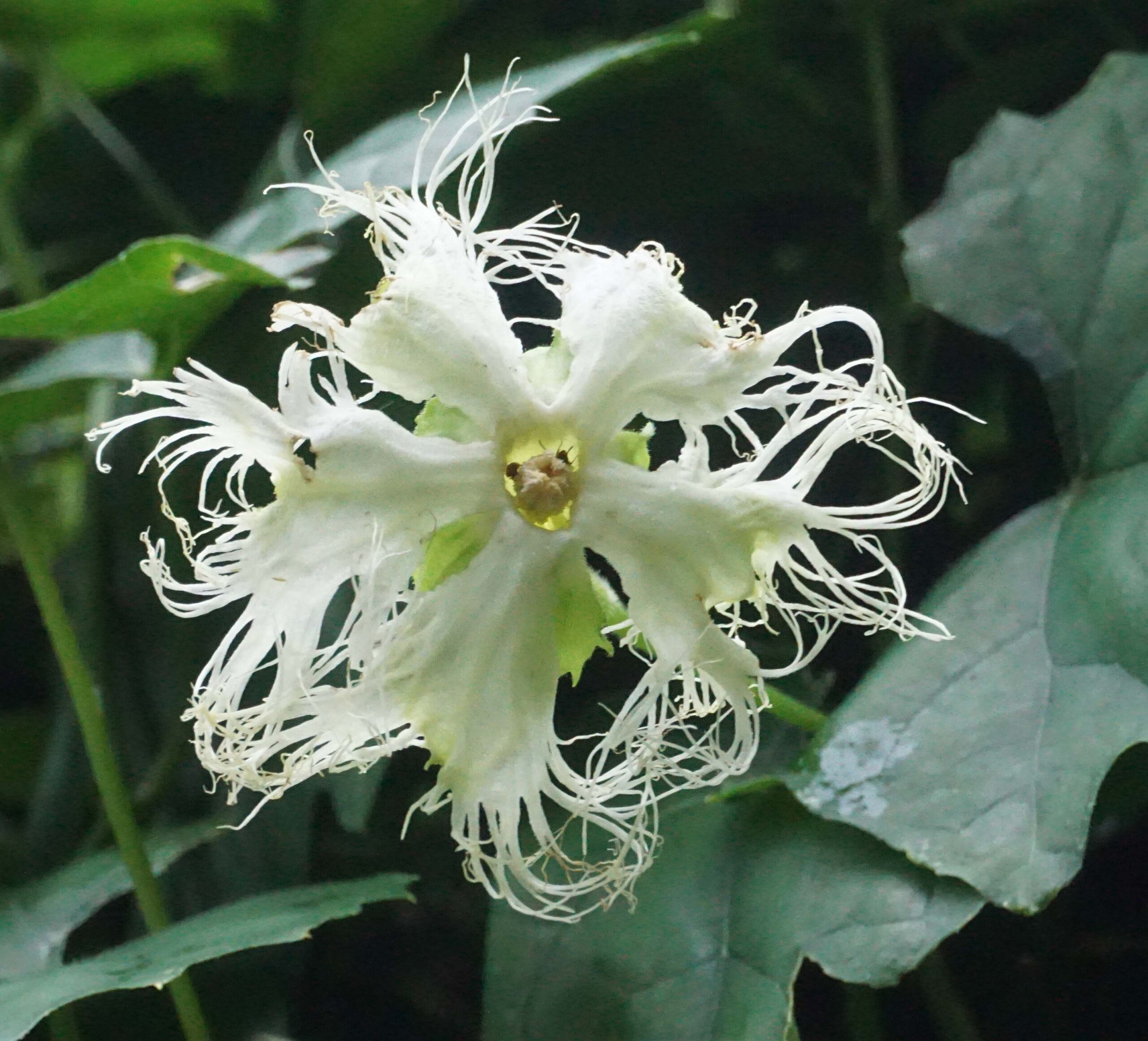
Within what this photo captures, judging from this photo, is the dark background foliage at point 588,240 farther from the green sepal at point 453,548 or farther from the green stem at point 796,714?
the green sepal at point 453,548

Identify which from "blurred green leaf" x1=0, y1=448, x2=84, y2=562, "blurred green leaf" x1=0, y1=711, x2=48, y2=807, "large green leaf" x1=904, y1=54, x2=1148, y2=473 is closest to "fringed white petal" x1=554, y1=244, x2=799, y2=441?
"large green leaf" x1=904, y1=54, x2=1148, y2=473

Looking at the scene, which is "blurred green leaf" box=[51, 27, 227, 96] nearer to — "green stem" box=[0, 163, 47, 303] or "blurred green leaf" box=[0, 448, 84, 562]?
"green stem" box=[0, 163, 47, 303]

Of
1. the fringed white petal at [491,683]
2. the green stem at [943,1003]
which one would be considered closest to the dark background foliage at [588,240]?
the green stem at [943,1003]

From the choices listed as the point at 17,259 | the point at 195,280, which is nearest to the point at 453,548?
the point at 195,280

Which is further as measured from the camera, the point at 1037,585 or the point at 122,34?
the point at 122,34

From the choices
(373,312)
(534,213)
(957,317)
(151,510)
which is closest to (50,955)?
(151,510)

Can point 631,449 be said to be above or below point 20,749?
above

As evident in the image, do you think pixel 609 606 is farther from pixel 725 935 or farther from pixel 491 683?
pixel 725 935
